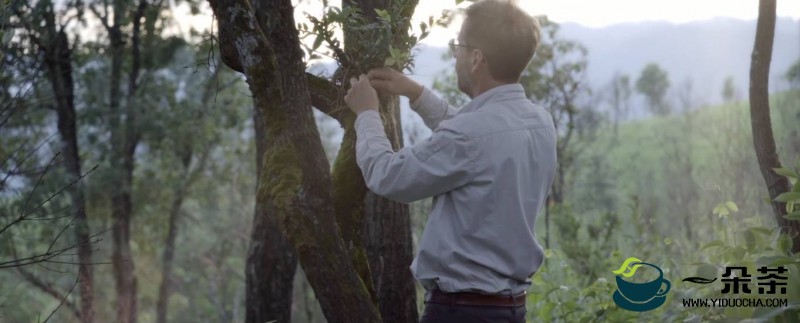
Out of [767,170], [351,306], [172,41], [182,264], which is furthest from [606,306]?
[182,264]

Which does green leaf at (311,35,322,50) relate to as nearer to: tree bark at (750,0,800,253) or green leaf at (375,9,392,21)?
green leaf at (375,9,392,21)

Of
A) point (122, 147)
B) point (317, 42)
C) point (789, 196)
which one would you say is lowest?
point (789, 196)

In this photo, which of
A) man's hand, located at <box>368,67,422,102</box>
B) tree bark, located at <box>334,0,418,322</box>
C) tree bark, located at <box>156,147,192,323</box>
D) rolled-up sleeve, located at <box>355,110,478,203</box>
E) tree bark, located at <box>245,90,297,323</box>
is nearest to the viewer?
rolled-up sleeve, located at <box>355,110,478,203</box>

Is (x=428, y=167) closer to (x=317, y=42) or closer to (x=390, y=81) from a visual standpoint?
(x=390, y=81)

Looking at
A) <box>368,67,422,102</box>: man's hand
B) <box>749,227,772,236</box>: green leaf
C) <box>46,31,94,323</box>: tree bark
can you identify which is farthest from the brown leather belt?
<box>46,31,94,323</box>: tree bark

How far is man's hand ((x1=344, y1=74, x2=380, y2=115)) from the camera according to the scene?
3.55 m

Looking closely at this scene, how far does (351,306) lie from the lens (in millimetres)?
3613

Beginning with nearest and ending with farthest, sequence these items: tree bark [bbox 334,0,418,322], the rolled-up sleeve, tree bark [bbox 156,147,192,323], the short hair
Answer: the rolled-up sleeve < the short hair < tree bark [bbox 334,0,418,322] < tree bark [bbox 156,147,192,323]

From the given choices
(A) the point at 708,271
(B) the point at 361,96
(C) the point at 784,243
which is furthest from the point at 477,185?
(C) the point at 784,243

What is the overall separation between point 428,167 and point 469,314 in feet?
1.67

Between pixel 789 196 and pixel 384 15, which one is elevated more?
pixel 384 15

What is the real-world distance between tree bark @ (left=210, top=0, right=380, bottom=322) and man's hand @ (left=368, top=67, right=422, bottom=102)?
0.97 ft

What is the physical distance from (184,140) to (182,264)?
1742 cm

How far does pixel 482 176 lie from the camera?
312 cm
